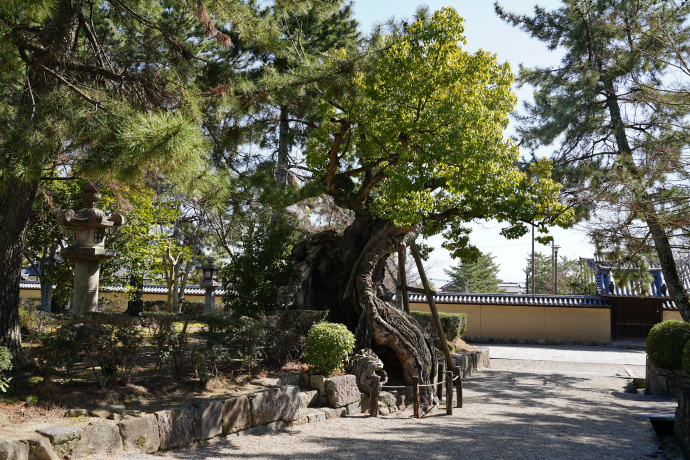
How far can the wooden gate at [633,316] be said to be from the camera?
23.3 meters

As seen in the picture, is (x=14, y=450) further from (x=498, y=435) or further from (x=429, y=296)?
(x=429, y=296)

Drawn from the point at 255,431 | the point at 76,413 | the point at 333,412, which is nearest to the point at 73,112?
the point at 76,413

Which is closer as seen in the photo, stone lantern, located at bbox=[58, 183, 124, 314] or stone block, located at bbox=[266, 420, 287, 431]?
stone block, located at bbox=[266, 420, 287, 431]

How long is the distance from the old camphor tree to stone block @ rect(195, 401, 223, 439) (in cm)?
405

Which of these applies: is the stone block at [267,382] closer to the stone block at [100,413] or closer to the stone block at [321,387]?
the stone block at [321,387]

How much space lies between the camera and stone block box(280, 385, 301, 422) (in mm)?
7449

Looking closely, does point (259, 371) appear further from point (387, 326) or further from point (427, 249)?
point (427, 249)

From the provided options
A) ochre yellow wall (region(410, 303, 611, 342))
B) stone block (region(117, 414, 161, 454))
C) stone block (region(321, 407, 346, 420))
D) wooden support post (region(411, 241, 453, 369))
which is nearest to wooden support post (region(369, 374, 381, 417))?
stone block (region(321, 407, 346, 420))

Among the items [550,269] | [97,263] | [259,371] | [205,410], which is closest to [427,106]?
[259,371]

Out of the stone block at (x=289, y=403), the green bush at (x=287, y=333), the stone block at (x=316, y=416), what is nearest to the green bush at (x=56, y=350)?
the stone block at (x=289, y=403)

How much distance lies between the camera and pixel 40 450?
4719 millimetres

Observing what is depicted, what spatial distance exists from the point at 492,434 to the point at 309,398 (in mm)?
2771

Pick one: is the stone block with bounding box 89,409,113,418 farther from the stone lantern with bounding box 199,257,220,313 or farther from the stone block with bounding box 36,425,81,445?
the stone lantern with bounding box 199,257,220,313

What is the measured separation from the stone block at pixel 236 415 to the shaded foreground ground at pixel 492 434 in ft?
0.51
